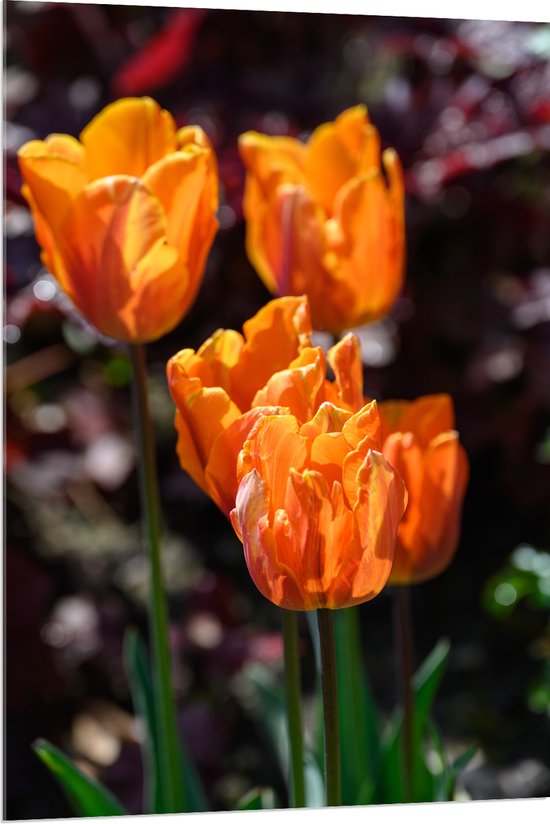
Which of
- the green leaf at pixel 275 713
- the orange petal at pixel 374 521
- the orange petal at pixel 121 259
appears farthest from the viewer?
the green leaf at pixel 275 713

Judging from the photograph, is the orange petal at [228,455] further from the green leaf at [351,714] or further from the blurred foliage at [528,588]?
the blurred foliage at [528,588]

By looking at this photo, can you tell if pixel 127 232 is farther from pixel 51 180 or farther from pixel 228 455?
pixel 228 455

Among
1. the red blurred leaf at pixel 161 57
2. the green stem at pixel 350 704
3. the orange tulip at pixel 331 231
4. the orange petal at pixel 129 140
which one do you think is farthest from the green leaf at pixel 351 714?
the red blurred leaf at pixel 161 57

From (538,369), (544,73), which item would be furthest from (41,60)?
(538,369)

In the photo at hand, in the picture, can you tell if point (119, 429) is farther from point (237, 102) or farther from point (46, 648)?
point (237, 102)

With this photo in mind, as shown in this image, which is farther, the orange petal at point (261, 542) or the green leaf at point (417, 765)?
the green leaf at point (417, 765)

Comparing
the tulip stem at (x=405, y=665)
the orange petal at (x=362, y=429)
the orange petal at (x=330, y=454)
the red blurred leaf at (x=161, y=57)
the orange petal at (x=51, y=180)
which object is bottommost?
the tulip stem at (x=405, y=665)

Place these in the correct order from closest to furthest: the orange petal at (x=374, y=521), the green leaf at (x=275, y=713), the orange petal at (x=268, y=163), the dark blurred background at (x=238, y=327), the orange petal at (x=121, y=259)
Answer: the orange petal at (x=374, y=521) < the orange petal at (x=121, y=259) < the orange petal at (x=268, y=163) < the green leaf at (x=275, y=713) < the dark blurred background at (x=238, y=327)

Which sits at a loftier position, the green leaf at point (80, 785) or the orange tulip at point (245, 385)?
the orange tulip at point (245, 385)
